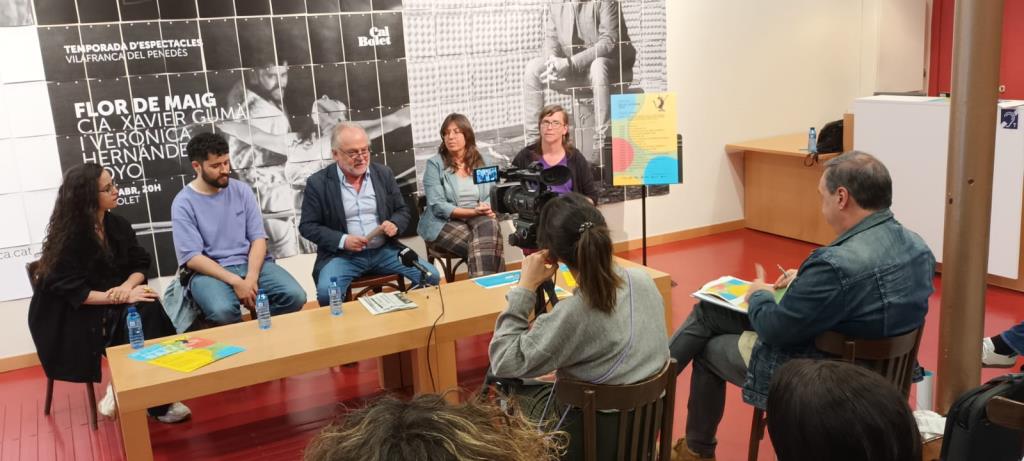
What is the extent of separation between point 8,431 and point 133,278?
899 millimetres

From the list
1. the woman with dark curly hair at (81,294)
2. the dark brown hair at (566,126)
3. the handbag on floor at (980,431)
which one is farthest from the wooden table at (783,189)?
the woman with dark curly hair at (81,294)

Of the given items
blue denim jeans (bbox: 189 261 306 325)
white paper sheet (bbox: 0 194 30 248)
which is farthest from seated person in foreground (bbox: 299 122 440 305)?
white paper sheet (bbox: 0 194 30 248)

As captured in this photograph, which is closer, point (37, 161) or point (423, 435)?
point (423, 435)

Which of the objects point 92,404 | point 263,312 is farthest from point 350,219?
→ point 92,404

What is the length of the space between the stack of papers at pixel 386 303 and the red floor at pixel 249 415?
0.53m

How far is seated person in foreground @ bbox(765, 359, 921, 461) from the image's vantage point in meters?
1.40

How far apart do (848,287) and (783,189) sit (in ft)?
14.3

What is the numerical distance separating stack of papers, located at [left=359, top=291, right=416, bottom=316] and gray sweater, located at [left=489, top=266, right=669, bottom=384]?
3.86 ft

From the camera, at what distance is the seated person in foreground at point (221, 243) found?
4363mm

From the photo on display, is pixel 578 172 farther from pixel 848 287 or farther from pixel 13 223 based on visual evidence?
pixel 13 223

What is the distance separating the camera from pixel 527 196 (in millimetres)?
3332

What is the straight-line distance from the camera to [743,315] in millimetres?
3240

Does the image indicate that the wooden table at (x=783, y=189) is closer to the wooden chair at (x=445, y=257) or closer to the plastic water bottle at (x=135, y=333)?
the wooden chair at (x=445, y=257)

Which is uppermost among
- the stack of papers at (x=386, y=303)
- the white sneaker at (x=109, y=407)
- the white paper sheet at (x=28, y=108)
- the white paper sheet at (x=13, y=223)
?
the white paper sheet at (x=28, y=108)
